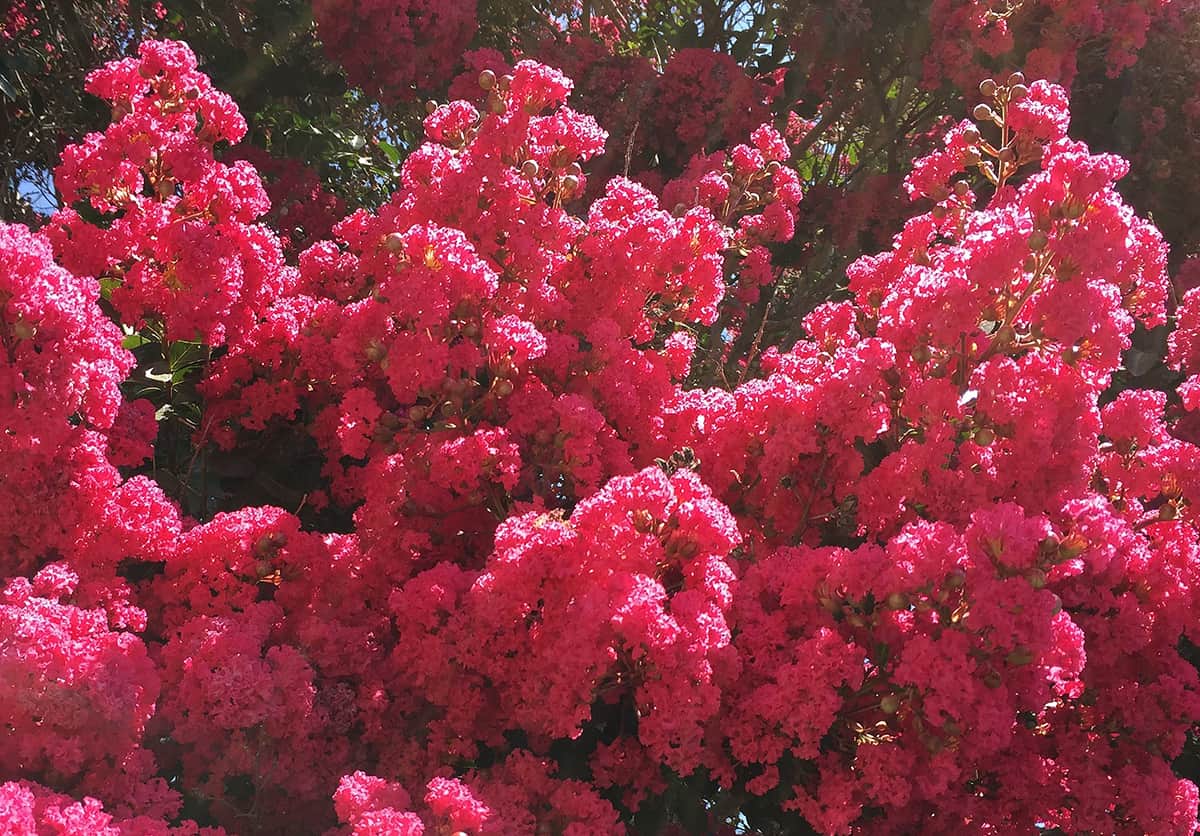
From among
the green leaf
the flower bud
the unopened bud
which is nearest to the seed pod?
the unopened bud

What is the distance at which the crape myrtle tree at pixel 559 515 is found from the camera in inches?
72.6

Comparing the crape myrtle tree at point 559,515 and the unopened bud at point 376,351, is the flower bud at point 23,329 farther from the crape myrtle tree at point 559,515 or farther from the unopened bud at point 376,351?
the unopened bud at point 376,351

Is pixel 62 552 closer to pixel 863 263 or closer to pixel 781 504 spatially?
pixel 781 504

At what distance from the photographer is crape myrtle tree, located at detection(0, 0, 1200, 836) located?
6.05 ft

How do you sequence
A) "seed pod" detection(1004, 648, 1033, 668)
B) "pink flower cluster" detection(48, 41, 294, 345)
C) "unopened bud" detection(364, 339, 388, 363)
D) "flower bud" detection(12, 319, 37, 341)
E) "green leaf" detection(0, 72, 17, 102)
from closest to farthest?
1. "seed pod" detection(1004, 648, 1033, 668)
2. "flower bud" detection(12, 319, 37, 341)
3. "unopened bud" detection(364, 339, 388, 363)
4. "pink flower cluster" detection(48, 41, 294, 345)
5. "green leaf" detection(0, 72, 17, 102)

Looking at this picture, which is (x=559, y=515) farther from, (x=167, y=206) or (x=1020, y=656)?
(x=167, y=206)

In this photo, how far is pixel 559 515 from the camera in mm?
1995

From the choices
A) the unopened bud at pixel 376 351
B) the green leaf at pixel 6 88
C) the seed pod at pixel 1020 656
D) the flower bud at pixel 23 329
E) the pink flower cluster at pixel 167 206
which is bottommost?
the seed pod at pixel 1020 656

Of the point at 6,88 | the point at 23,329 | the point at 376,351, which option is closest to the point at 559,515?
the point at 376,351

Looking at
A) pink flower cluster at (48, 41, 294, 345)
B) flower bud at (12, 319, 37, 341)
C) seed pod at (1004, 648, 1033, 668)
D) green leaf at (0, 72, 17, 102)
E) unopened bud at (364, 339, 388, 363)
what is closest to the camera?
seed pod at (1004, 648, 1033, 668)

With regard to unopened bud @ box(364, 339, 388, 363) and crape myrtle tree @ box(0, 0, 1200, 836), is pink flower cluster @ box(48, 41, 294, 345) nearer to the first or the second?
crape myrtle tree @ box(0, 0, 1200, 836)

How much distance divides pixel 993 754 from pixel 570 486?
2.77ft

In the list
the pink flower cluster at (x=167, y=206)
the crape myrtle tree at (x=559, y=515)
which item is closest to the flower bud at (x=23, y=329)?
the crape myrtle tree at (x=559, y=515)

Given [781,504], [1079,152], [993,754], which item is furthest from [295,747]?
[1079,152]
